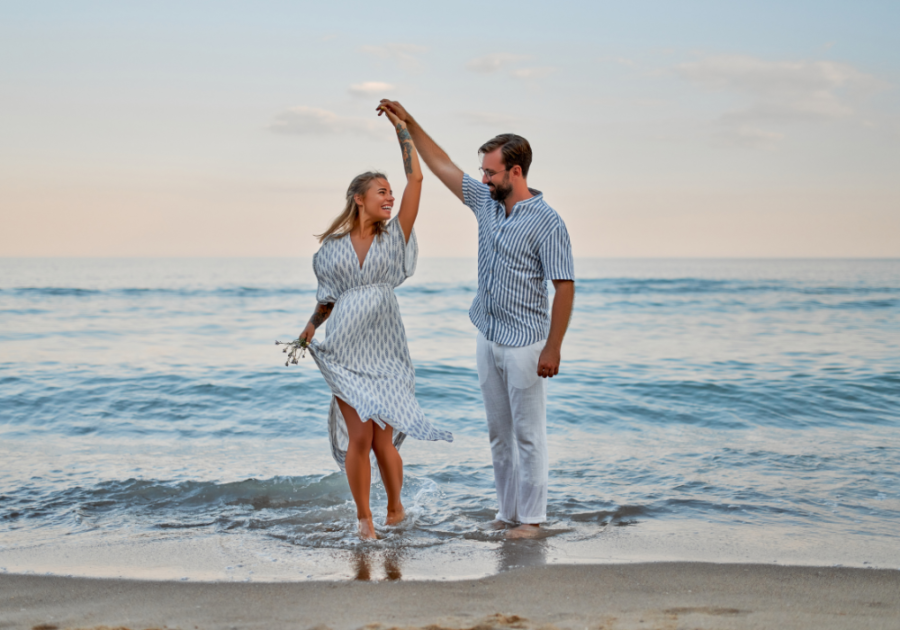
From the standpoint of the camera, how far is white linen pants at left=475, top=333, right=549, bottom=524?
3820 mm

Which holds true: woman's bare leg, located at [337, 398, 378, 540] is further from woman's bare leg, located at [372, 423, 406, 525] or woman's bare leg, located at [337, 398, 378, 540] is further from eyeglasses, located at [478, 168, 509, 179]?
eyeglasses, located at [478, 168, 509, 179]

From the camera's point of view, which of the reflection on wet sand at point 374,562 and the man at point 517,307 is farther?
the man at point 517,307

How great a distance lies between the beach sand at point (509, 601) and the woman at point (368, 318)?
0.91 m

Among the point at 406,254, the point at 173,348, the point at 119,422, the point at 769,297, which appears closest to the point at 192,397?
the point at 119,422

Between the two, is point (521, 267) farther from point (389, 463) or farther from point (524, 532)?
point (524, 532)

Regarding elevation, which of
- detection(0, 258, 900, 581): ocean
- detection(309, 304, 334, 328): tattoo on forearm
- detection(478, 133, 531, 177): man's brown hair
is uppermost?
detection(478, 133, 531, 177): man's brown hair

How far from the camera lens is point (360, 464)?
12.9 ft

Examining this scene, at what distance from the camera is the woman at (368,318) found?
3891 mm

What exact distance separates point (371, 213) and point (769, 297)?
2495 cm

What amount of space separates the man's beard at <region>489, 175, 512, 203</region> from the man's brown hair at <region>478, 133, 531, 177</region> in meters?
0.08

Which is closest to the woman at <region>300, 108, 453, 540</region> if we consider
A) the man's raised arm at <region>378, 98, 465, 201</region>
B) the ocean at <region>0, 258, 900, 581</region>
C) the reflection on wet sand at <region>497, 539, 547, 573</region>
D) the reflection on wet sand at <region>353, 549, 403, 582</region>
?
the man's raised arm at <region>378, 98, 465, 201</region>

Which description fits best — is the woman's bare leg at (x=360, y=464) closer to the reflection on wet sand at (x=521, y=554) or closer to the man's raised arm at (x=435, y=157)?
the reflection on wet sand at (x=521, y=554)

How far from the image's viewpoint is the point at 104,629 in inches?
106

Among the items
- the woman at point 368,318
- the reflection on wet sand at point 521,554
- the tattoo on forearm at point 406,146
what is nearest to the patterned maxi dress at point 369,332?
the woman at point 368,318
